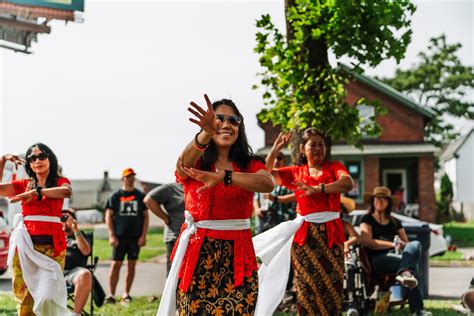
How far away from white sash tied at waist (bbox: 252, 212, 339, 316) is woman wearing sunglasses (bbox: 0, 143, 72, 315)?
194cm

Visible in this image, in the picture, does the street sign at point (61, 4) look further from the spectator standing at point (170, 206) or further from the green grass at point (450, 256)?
the green grass at point (450, 256)

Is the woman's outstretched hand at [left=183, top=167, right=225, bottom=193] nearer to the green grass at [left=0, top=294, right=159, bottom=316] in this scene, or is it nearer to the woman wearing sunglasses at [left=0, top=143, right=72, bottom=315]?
the woman wearing sunglasses at [left=0, top=143, right=72, bottom=315]

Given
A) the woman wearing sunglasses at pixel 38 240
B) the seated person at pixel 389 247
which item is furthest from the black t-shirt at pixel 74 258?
the seated person at pixel 389 247

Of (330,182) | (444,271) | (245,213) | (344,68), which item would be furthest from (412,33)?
(444,271)

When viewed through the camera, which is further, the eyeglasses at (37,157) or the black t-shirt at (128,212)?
the black t-shirt at (128,212)

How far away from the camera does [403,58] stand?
31.7 feet

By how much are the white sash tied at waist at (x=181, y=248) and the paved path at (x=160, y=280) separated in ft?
24.6

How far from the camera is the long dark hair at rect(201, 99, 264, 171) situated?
4.59m

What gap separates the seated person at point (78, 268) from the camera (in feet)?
24.8

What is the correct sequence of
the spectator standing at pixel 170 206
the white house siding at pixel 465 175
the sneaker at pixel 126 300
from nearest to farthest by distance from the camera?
the spectator standing at pixel 170 206, the sneaker at pixel 126 300, the white house siding at pixel 465 175

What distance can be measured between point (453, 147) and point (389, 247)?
58.3m

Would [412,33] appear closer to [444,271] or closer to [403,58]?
[403,58]

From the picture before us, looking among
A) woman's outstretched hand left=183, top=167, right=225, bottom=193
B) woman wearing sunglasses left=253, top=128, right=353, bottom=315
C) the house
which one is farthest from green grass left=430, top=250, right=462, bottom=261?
the house

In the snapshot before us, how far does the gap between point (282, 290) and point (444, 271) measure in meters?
12.4
